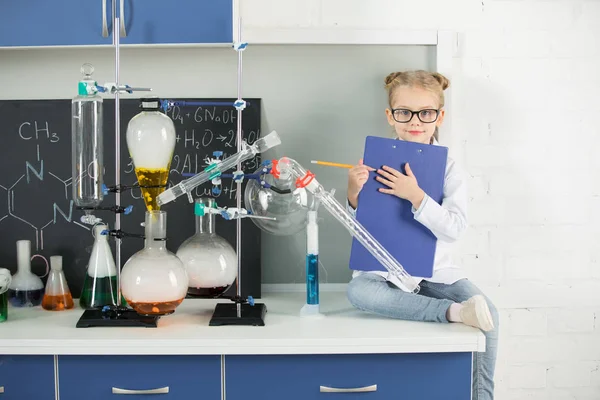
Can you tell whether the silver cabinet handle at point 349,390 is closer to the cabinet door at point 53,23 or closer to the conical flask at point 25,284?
the conical flask at point 25,284

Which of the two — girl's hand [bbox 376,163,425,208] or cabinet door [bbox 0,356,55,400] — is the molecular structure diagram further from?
girl's hand [bbox 376,163,425,208]

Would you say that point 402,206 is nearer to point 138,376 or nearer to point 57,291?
point 138,376

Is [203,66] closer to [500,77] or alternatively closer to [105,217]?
[105,217]

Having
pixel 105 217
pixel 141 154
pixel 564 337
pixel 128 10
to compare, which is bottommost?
pixel 564 337

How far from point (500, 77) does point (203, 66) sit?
98 centimetres

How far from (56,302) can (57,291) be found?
3cm

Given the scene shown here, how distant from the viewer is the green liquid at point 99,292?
200 centimetres

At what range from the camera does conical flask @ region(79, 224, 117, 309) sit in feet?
6.55

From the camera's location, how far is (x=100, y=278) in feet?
6.56

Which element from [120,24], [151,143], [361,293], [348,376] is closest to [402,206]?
[361,293]

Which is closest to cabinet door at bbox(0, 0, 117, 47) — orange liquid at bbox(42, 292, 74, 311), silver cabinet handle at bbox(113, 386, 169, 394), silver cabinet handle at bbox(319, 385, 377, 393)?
orange liquid at bbox(42, 292, 74, 311)

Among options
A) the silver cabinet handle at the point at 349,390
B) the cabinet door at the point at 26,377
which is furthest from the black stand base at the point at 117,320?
the silver cabinet handle at the point at 349,390

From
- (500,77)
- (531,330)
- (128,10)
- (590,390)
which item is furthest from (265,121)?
(590,390)

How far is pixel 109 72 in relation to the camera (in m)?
2.25
